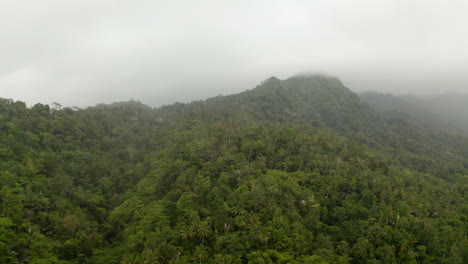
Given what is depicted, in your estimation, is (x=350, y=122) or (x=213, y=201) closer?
(x=213, y=201)

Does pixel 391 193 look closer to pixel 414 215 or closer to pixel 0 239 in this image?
pixel 414 215

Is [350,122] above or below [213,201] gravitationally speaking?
below

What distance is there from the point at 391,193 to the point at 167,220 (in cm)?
4437

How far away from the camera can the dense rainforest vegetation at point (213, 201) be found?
48594mm

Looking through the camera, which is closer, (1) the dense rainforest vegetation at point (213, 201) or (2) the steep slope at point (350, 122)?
(1) the dense rainforest vegetation at point (213, 201)

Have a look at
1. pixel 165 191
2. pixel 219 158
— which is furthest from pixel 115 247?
pixel 219 158

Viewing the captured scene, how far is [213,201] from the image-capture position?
189 feet

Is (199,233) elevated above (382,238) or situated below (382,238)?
above

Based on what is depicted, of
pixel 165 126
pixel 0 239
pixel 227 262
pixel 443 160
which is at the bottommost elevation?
pixel 443 160

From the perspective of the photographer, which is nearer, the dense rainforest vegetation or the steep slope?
the dense rainforest vegetation

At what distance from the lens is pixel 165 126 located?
131m

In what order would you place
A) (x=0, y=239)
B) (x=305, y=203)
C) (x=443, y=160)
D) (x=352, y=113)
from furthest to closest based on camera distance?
(x=352, y=113) < (x=443, y=160) < (x=305, y=203) < (x=0, y=239)

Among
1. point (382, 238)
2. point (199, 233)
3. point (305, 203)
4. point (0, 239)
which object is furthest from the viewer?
point (305, 203)

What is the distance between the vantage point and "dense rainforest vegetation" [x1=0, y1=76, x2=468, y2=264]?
159ft
